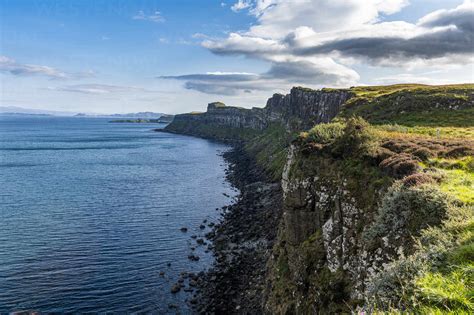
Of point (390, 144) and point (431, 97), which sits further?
point (431, 97)

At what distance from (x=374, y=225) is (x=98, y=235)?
50195 mm

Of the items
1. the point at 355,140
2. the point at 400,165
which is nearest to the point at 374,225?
the point at 400,165

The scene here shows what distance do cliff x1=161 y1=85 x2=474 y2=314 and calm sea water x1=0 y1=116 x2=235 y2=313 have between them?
720 inches

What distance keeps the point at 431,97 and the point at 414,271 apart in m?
67.3

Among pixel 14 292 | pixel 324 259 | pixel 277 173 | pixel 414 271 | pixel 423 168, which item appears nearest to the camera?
pixel 414 271

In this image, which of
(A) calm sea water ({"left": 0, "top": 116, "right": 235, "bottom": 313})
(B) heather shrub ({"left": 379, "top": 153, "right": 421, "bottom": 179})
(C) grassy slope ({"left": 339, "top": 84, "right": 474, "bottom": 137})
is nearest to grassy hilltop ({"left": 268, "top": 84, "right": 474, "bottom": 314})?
(B) heather shrub ({"left": 379, "top": 153, "right": 421, "bottom": 179})

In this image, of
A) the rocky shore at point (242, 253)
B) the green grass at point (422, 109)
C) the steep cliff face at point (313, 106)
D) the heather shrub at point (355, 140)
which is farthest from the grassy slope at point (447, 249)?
the steep cliff face at point (313, 106)

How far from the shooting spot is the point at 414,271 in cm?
1116

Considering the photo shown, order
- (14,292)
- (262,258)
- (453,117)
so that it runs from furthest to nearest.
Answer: (453,117) → (262,258) → (14,292)

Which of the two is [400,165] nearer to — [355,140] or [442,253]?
[355,140]

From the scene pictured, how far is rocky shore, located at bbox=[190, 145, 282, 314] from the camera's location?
3878 cm

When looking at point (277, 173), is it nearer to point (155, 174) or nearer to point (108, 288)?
point (155, 174)

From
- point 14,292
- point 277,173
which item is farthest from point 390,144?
point 277,173

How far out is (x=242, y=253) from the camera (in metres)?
52.1
